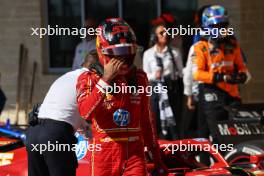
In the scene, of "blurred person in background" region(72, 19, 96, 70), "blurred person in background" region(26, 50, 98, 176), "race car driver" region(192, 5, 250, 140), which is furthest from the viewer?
"blurred person in background" region(72, 19, 96, 70)

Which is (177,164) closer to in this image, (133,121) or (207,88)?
(133,121)

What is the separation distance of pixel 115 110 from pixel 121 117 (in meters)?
0.06

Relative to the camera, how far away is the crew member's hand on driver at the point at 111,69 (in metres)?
4.51

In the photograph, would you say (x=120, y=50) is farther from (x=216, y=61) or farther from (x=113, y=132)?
(x=216, y=61)

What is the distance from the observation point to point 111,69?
4523 mm

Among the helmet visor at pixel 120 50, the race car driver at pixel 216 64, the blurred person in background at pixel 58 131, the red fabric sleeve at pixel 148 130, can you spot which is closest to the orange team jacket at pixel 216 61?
the race car driver at pixel 216 64

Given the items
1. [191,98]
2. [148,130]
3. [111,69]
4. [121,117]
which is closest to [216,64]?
[191,98]

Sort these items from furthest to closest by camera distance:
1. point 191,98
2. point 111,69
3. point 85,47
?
1. point 85,47
2. point 191,98
3. point 111,69

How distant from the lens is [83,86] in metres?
4.67

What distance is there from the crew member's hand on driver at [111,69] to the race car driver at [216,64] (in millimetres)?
3121

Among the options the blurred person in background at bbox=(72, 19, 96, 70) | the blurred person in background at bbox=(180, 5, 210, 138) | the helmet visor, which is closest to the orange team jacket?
the blurred person in background at bbox=(180, 5, 210, 138)

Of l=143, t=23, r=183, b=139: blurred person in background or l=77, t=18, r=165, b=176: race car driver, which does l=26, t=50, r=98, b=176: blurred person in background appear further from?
l=143, t=23, r=183, b=139: blurred person in background

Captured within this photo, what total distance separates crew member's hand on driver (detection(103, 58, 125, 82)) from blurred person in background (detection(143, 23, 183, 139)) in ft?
13.4

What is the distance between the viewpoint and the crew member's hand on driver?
4.51 metres
